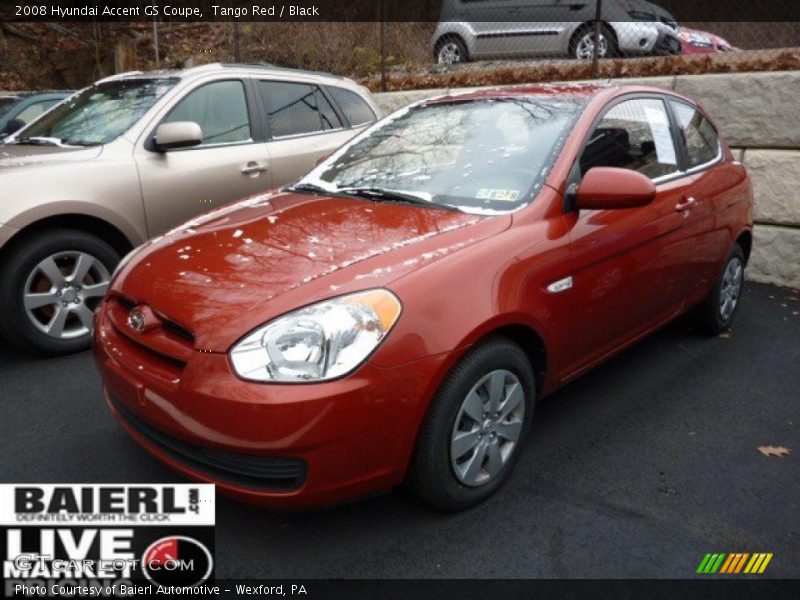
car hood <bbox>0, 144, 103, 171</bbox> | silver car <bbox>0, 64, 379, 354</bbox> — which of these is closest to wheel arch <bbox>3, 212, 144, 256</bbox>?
silver car <bbox>0, 64, 379, 354</bbox>

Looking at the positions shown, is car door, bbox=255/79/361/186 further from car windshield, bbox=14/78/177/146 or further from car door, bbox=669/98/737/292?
car door, bbox=669/98/737/292

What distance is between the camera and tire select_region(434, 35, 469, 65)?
34.8 ft

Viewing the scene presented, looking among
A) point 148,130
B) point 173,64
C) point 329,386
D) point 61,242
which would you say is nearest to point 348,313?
point 329,386

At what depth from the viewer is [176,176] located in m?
4.42

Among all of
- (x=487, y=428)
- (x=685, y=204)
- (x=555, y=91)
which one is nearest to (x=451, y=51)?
(x=555, y=91)

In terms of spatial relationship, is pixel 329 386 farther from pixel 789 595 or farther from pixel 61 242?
pixel 61 242

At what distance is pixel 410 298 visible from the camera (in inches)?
89.2

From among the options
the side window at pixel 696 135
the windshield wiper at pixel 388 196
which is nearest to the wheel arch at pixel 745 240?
the side window at pixel 696 135

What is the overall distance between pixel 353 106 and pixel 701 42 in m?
7.86

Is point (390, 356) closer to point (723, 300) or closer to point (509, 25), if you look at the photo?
point (723, 300)

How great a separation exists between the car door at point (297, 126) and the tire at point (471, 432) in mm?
2798

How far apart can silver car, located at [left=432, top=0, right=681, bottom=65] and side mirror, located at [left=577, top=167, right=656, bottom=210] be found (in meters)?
5.53

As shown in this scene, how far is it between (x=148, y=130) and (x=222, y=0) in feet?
44.9

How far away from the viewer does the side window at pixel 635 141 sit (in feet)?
10.5
